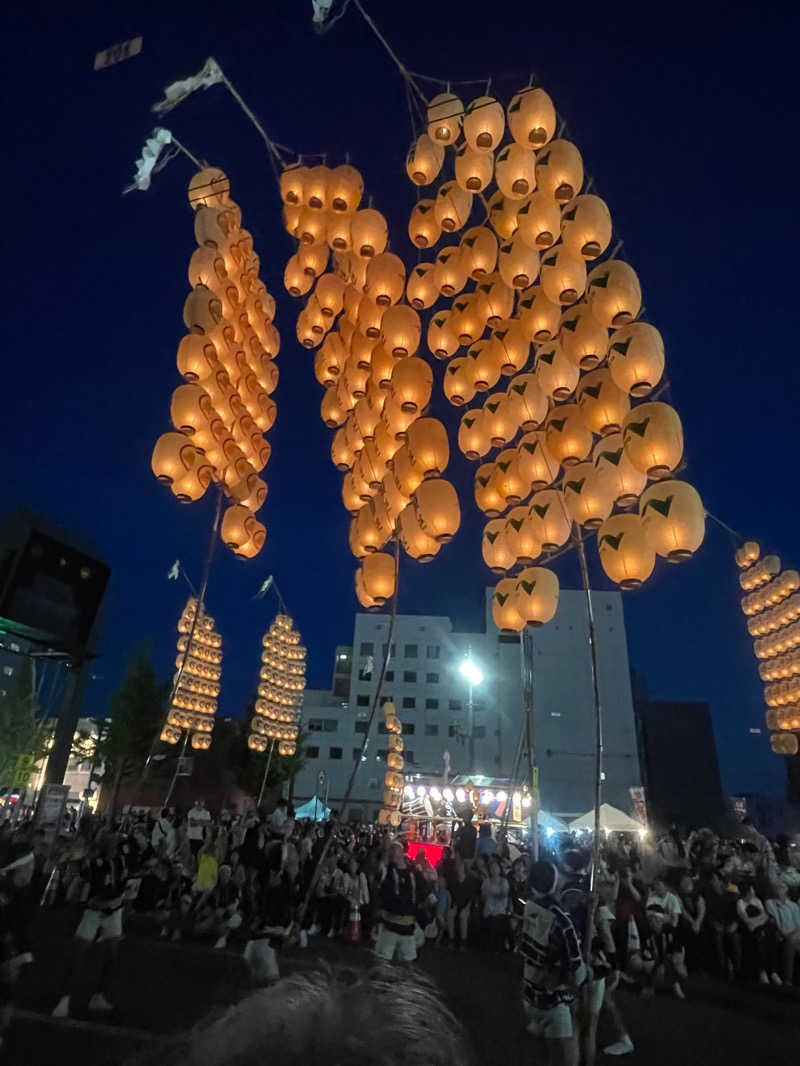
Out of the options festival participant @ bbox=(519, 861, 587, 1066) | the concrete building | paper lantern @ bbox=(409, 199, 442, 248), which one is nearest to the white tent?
the concrete building

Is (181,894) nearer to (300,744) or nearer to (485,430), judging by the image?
(485,430)

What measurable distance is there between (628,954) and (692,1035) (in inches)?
49.4

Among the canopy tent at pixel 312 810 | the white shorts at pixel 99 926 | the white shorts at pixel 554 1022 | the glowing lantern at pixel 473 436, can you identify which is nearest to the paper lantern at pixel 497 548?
the glowing lantern at pixel 473 436

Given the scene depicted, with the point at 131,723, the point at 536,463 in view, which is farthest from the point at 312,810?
the point at 536,463

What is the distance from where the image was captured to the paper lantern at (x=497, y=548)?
841 centimetres

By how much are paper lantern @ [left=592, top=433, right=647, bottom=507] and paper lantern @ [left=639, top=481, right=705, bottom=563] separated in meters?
0.30

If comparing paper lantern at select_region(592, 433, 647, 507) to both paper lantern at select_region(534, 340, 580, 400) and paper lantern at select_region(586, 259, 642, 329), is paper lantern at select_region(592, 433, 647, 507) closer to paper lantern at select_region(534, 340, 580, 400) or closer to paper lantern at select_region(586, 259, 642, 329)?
paper lantern at select_region(534, 340, 580, 400)

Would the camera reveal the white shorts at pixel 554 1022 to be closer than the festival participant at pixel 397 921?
Yes

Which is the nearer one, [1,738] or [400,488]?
[400,488]

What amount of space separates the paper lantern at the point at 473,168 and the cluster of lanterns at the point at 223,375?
4028 mm

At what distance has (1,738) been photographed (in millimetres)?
31859

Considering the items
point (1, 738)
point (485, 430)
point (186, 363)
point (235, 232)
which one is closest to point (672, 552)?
point (485, 430)

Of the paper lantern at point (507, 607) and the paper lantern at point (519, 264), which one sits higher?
the paper lantern at point (519, 264)

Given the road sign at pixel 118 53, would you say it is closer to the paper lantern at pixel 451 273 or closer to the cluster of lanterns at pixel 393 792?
the paper lantern at pixel 451 273
